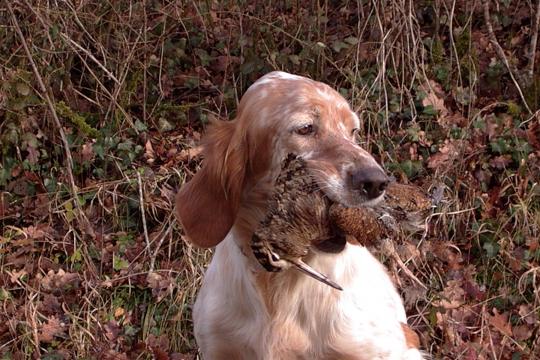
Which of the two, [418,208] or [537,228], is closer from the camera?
[418,208]

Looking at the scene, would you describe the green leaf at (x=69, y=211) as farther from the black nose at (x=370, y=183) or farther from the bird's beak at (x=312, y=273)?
the black nose at (x=370, y=183)

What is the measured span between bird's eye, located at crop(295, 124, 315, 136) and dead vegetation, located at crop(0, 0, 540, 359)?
1472mm

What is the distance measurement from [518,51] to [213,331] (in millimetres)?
3853

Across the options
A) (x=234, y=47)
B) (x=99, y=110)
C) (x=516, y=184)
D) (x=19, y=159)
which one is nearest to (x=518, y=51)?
(x=516, y=184)

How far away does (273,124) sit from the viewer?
3.24 metres

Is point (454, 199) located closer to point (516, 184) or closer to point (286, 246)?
point (516, 184)

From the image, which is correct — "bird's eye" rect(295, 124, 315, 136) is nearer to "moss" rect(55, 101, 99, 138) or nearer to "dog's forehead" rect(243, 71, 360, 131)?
"dog's forehead" rect(243, 71, 360, 131)

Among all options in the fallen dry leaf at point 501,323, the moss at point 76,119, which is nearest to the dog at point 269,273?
the fallen dry leaf at point 501,323

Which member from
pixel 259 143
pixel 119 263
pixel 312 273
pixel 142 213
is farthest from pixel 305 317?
pixel 142 213

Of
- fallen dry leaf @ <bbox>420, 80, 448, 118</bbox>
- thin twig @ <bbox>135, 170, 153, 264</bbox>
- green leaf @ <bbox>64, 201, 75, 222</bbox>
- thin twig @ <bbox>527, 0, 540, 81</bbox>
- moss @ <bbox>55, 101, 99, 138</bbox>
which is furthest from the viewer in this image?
thin twig @ <bbox>527, 0, 540, 81</bbox>

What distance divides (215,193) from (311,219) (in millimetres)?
492

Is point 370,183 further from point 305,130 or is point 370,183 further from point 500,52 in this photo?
point 500,52

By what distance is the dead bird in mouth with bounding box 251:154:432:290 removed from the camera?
2.87 m

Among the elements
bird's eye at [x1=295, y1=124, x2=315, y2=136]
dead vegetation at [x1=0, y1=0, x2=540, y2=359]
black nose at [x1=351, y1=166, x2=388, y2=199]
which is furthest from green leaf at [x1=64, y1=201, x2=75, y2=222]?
black nose at [x1=351, y1=166, x2=388, y2=199]
